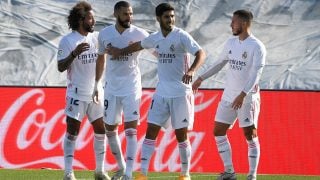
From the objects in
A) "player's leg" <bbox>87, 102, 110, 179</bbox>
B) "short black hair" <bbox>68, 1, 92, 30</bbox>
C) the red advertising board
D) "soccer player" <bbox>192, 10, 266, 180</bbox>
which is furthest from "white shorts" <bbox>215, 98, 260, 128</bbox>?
the red advertising board

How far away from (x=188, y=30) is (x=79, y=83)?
1055 cm

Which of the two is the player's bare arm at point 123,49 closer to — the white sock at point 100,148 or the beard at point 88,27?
the beard at point 88,27

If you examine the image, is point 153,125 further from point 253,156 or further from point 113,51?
point 253,156

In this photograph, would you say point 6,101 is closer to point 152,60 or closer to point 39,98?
point 39,98

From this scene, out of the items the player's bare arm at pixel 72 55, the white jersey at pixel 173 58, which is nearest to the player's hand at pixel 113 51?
the player's bare arm at pixel 72 55

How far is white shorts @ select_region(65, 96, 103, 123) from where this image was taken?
445 inches

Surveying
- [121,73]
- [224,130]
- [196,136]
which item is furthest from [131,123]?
[196,136]

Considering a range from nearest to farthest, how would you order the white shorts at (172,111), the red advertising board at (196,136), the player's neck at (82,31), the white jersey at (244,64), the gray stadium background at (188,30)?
the white shorts at (172,111)
the white jersey at (244,64)
the player's neck at (82,31)
the red advertising board at (196,136)
the gray stadium background at (188,30)

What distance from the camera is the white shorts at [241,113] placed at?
37.4 ft

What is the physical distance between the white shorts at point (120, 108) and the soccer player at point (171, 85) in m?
0.37

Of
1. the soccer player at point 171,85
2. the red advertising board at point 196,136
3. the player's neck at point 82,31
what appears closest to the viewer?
the soccer player at point 171,85

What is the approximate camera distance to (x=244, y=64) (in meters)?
11.3

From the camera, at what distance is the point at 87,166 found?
51.0ft

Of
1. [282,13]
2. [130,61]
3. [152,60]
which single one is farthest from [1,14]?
[130,61]
